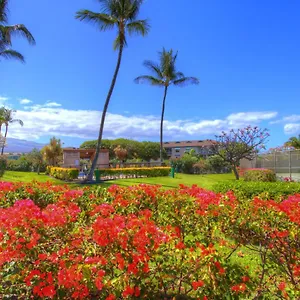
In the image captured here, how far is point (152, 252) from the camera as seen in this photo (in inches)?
94.9

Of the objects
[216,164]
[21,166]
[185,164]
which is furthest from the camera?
[216,164]

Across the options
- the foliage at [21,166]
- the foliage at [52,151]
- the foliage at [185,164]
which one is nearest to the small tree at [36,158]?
the foliage at [52,151]

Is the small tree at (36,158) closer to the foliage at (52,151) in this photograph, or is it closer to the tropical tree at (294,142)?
the foliage at (52,151)

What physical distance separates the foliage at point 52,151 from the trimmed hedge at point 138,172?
31.0 feet

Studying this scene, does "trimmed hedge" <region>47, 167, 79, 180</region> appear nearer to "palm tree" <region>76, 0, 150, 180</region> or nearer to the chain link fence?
"palm tree" <region>76, 0, 150, 180</region>

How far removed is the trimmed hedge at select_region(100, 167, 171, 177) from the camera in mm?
22059

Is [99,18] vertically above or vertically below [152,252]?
above

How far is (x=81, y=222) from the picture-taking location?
3.04 metres

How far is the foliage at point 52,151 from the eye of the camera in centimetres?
2866

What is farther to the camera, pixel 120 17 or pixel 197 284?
pixel 120 17

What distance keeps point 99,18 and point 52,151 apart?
50.8 feet

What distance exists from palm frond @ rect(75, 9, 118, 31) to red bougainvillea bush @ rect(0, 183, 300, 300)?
16953mm

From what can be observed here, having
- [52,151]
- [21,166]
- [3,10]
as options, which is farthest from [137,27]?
[21,166]

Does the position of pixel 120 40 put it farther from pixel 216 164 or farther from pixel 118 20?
pixel 216 164
